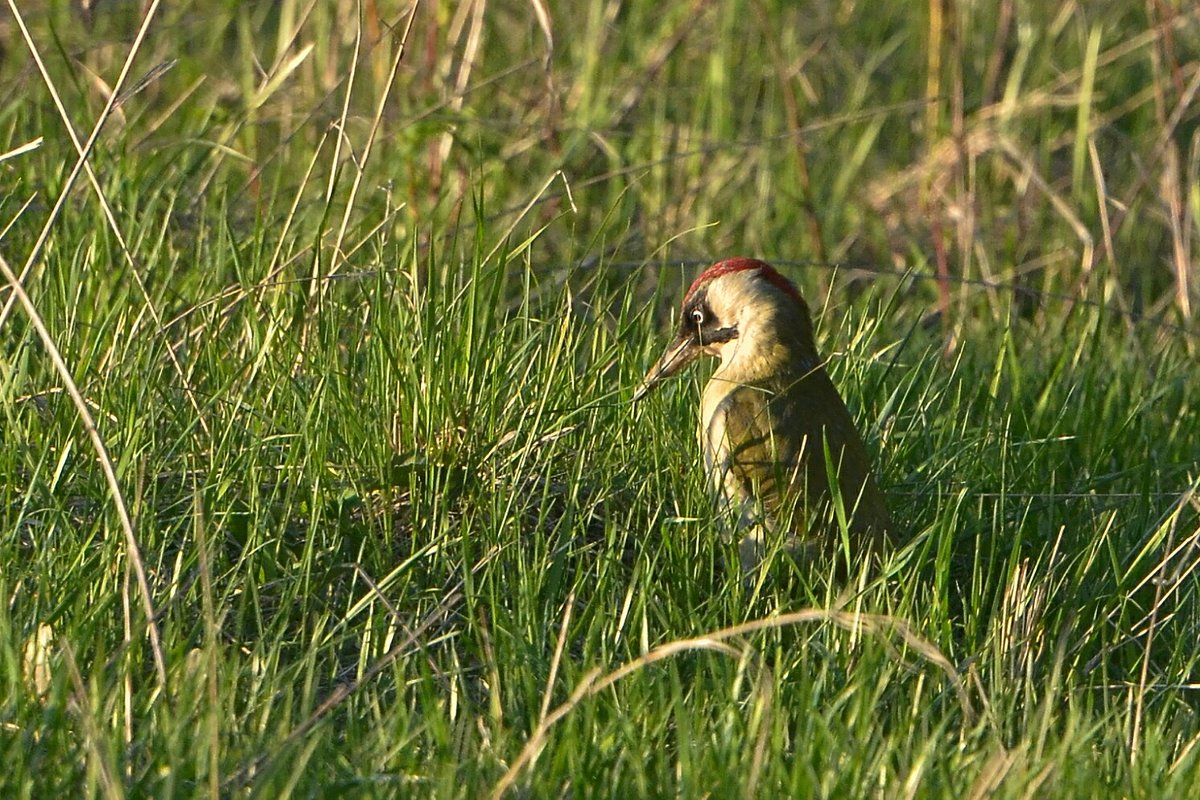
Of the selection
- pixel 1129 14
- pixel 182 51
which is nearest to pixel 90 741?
pixel 182 51

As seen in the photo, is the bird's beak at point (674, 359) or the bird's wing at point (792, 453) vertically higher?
the bird's beak at point (674, 359)

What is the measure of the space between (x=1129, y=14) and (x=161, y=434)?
5.71m

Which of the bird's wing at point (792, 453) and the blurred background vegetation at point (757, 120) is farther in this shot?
the blurred background vegetation at point (757, 120)

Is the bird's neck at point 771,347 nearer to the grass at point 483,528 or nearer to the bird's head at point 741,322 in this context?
the bird's head at point 741,322

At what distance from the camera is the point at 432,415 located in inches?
141

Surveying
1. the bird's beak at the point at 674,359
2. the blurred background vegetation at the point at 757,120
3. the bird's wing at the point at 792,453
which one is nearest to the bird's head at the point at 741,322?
the bird's beak at the point at 674,359

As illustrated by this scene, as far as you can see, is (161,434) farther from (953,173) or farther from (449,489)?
(953,173)

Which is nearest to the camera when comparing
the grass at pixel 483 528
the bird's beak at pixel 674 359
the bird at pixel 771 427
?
the grass at pixel 483 528

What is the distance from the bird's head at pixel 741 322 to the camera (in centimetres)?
398

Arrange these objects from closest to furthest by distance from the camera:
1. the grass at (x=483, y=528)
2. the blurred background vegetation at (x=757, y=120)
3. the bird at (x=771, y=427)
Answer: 1. the grass at (x=483, y=528)
2. the bird at (x=771, y=427)
3. the blurred background vegetation at (x=757, y=120)

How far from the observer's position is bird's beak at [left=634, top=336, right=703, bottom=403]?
3.92 metres

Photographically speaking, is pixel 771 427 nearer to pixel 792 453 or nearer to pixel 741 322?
pixel 792 453

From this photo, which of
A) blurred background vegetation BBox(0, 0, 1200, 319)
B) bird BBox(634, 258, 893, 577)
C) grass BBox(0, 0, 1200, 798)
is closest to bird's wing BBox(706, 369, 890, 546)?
bird BBox(634, 258, 893, 577)

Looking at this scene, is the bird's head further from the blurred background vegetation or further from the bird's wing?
the blurred background vegetation
